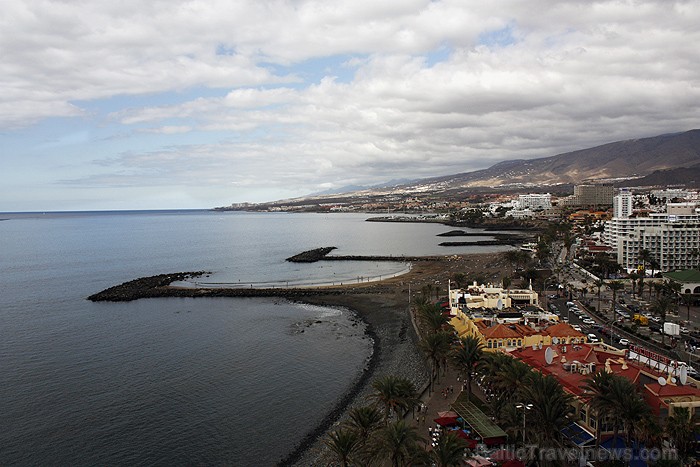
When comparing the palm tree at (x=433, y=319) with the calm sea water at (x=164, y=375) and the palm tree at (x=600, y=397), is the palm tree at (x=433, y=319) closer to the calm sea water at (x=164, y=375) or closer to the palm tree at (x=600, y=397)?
the calm sea water at (x=164, y=375)

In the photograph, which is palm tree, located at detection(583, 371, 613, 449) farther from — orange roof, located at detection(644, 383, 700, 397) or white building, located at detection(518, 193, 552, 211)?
white building, located at detection(518, 193, 552, 211)

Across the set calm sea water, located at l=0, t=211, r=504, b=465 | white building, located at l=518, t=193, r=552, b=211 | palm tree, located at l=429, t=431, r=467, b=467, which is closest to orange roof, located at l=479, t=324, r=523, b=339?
calm sea water, located at l=0, t=211, r=504, b=465

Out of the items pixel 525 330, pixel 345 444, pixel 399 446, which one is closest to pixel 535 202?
pixel 525 330

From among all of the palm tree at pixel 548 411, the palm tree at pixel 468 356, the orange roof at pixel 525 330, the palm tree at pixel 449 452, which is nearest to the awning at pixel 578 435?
the palm tree at pixel 548 411

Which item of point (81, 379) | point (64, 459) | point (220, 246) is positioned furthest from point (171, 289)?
point (220, 246)

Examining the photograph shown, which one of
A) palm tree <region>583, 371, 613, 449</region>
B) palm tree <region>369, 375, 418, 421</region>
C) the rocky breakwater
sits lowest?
the rocky breakwater

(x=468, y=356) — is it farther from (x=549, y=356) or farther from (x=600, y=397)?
(x=600, y=397)

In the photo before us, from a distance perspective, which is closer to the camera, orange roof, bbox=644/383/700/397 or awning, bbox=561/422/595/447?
orange roof, bbox=644/383/700/397

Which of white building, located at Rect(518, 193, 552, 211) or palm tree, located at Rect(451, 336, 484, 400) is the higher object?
palm tree, located at Rect(451, 336, 484, 400)

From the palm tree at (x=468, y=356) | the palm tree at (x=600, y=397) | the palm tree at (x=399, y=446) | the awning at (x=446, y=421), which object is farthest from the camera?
the palm tree at (x=468, y=356)
